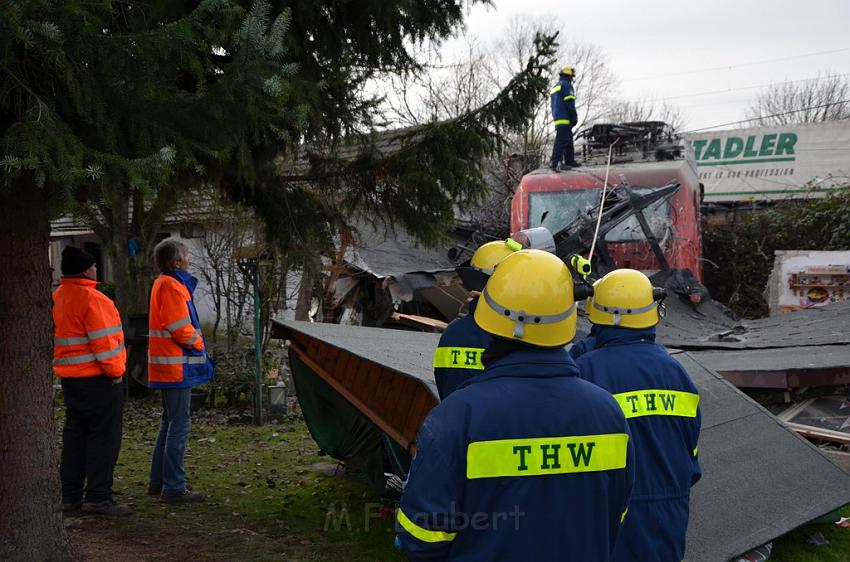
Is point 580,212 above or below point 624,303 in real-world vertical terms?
above

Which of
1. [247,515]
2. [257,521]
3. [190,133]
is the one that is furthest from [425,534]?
[247,515]

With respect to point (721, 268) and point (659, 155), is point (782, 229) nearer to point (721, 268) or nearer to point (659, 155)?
point (721, 268)

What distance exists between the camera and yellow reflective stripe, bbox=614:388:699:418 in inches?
125

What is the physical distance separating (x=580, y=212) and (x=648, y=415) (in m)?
8.05

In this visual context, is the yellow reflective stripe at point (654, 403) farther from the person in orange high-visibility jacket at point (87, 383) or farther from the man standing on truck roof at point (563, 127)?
the man standing on truck roof at point (563, 127)

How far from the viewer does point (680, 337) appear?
32.0ft

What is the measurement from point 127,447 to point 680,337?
617 cm

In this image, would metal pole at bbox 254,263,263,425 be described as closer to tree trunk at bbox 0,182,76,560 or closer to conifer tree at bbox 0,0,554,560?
conifer tree at bbox 0,0,554,560

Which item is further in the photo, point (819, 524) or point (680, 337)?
point (680, 337)

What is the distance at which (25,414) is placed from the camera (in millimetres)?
4363

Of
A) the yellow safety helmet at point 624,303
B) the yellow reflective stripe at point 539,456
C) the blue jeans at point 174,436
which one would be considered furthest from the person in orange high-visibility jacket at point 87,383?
the yellow reflective stripe at point 539,456

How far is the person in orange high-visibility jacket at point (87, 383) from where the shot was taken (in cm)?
548

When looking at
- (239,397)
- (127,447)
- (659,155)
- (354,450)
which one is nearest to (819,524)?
(354,450)

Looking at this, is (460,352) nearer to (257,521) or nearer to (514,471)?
(514,471)
